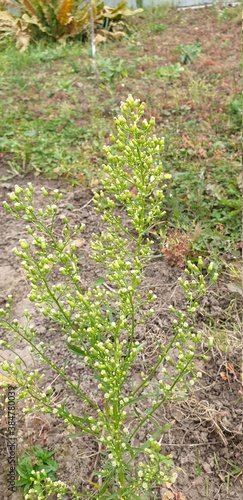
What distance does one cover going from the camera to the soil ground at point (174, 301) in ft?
8.13

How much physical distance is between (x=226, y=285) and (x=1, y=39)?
5793 mm

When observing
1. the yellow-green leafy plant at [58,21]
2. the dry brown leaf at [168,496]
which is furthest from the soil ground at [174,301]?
the yellow-green leafy plant at [58,21]

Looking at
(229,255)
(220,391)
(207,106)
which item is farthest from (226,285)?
(207,106)

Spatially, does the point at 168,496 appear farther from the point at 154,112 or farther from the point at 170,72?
the point at 170,72

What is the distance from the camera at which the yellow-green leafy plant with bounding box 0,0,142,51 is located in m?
7.09

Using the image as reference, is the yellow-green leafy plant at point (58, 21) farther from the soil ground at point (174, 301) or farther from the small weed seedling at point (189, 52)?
the small weed seedling at point (189, 52)

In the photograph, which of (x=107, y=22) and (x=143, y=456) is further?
(x=107, y=22)

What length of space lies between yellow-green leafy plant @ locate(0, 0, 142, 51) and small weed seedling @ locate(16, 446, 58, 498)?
588cm

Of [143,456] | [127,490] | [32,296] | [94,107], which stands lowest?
[143,456]

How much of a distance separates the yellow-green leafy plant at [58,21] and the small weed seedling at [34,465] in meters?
5.88

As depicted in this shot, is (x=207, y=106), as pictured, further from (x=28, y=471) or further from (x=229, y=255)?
(x=28, y=471)

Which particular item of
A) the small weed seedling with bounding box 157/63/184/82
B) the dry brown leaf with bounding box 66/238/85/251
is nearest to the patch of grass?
the small weed seedling with bounding box 157/63/184/82

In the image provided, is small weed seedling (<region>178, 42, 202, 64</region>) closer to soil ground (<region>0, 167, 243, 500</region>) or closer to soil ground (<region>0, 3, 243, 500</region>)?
soil ground (<region>0, 3, 243, 500</region>)

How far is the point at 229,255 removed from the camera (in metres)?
3.55
